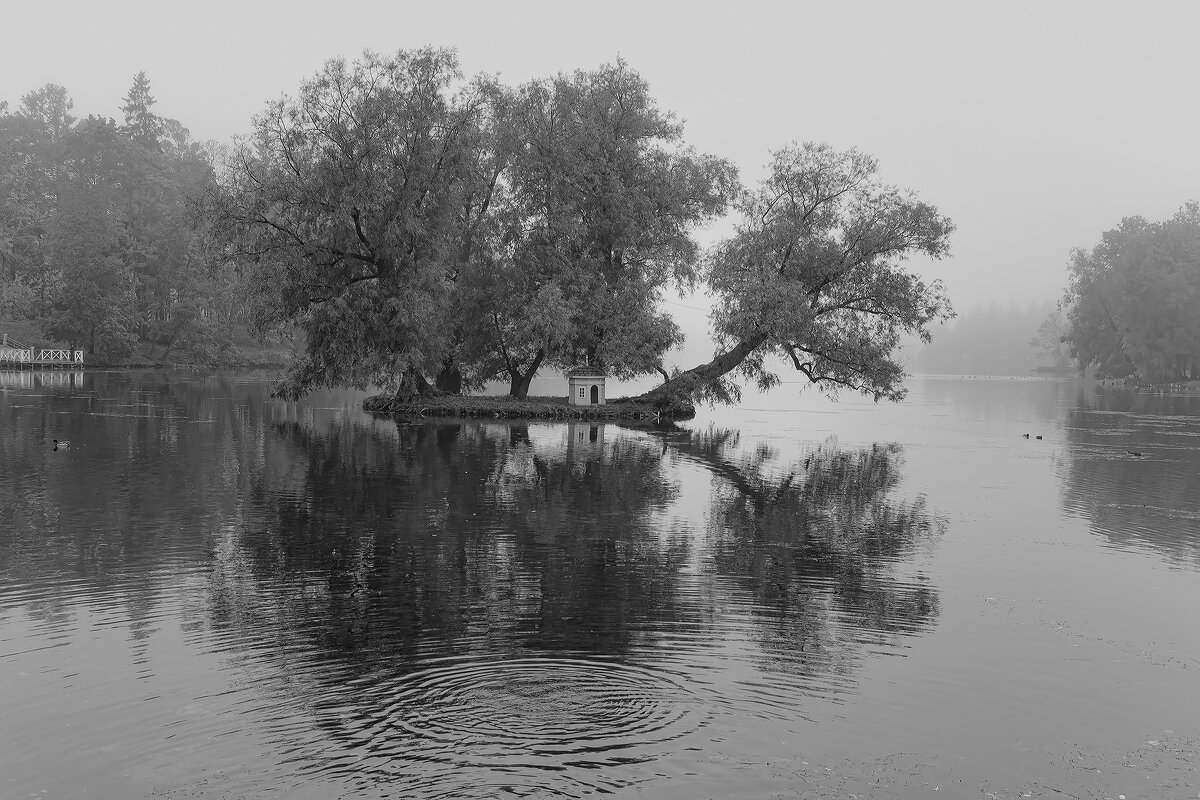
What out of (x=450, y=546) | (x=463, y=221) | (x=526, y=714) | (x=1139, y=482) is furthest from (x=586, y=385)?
(x=526, y=714)

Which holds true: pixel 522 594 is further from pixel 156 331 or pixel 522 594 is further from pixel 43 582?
pixel 156 331

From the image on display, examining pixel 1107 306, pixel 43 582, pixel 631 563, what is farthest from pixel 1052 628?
pixel 1107 306

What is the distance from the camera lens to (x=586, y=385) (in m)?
57.7

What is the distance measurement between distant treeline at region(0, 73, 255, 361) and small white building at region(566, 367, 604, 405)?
51435 millimetres

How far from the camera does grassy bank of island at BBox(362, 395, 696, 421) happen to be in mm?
54875

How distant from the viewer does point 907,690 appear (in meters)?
11.1

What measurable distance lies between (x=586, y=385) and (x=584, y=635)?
4519 cm

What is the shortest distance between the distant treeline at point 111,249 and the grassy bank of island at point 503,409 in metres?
46.6

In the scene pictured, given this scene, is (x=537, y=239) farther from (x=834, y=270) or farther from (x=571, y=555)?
(x=571, y=555)

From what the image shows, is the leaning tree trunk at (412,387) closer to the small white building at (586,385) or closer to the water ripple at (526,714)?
the small white building at (586,385)

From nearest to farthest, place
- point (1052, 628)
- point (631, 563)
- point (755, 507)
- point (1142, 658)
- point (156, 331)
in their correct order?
point (1142, 658), point (1052, 628), point (631, 563), point (755, 507), point (156, 331)

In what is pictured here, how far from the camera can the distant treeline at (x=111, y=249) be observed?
96.3 metres

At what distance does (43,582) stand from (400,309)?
121ft

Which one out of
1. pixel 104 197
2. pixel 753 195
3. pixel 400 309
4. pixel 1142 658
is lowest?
pixel 1142 658
